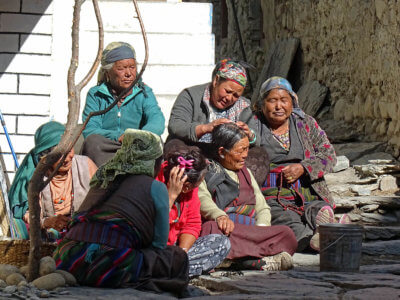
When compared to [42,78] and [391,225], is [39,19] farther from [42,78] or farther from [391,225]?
[391,225]

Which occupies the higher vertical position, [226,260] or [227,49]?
[227,49]

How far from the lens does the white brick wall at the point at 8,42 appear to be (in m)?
6.56

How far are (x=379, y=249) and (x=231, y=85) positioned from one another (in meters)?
1.61

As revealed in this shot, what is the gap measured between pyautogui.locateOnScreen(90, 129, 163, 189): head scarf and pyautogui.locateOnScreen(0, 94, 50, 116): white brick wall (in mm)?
2597

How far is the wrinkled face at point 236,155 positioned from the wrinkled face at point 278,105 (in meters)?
0.65

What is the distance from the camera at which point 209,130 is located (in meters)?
5.58

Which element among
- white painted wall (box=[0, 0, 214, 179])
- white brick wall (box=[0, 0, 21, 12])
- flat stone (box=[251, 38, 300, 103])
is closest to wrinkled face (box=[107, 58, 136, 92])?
white painted wall (box=[0, 0, 214, 179])

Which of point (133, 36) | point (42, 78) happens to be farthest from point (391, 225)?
point (42, 78)

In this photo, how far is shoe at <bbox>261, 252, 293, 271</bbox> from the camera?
4984 mm

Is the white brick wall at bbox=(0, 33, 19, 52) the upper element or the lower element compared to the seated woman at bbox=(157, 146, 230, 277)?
upper

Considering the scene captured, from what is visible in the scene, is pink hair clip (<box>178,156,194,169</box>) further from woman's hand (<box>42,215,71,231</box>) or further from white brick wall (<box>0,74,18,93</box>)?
white brick wall (<box>0,74,18,93</box>)

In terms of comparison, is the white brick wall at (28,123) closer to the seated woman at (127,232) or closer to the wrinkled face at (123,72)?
the wrinkled face at (123,72)

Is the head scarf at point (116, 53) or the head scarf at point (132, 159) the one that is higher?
the head scarf at point (116, 53)

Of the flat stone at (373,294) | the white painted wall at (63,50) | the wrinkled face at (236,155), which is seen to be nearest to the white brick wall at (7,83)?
the white painted wall at (63,50)
